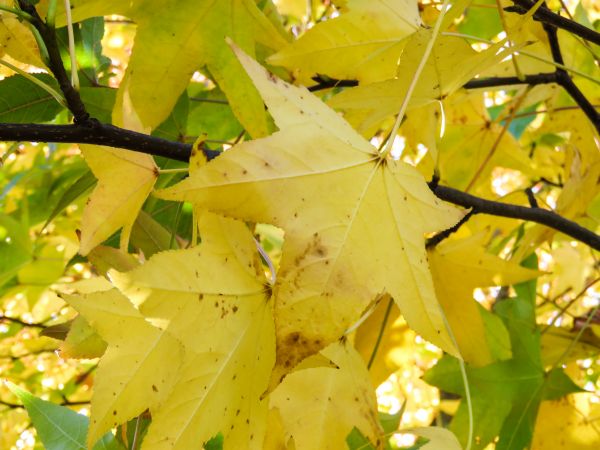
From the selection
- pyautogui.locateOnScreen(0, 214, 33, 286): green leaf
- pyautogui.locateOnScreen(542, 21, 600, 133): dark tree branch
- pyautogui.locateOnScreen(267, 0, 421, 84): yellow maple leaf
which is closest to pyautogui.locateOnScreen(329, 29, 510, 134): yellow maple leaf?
pyautogui.locateOnScreen(267, 0, 421, 84): yellow maple leaf

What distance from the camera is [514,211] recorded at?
2.31ft

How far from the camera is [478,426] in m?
0.90

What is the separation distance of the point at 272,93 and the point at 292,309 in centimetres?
15

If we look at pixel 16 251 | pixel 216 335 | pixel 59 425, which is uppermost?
pixel 216 335

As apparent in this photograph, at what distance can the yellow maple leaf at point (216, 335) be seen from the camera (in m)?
0.50

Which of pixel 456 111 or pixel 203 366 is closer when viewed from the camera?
pixel 203 366

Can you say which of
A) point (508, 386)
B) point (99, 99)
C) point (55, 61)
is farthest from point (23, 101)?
point (508, 386)

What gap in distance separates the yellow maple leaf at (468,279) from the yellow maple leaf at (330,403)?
0.23 m

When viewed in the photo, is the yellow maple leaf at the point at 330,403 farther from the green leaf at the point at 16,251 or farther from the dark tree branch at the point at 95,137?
the green leaf at the point at 16,251

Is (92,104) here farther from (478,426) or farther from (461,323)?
(478,426)

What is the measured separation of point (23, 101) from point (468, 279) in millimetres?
540

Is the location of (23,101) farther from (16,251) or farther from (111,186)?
(16,251)

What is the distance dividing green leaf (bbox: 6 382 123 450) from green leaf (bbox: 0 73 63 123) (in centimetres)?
29

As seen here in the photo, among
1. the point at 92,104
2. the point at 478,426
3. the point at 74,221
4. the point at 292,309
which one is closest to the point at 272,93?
the point at 292,309
